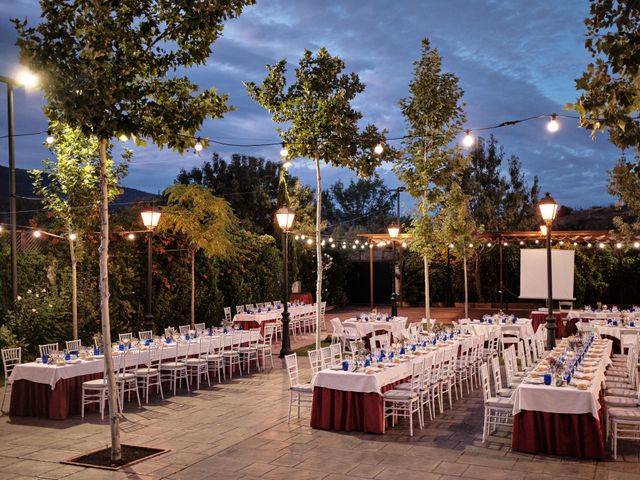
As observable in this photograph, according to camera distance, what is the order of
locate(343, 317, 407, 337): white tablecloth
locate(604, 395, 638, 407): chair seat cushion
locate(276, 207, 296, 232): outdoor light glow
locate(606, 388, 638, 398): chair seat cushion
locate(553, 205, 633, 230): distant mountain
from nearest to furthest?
locate(604, 395, 638, 407): chair seat cushion < locate(606, 388, 638, 398): chair seat cushion < locate(276, 207, 296, 232): outdoor light glow < locate(343, 317, 407, 337): white tablecloth < locate(553, 205, 633, 230): distant mountain

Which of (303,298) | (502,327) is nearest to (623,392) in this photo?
(502,327)

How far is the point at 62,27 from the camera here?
Result: 23.2 feet

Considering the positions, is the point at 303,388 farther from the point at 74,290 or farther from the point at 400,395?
the point at 74,290

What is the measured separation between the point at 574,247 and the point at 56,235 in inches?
724

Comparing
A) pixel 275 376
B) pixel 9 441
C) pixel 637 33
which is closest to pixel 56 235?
pixel 275 376

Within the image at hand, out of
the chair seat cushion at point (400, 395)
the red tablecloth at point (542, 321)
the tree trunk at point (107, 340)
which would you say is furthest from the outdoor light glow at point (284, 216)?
the red tablecloth at point (542, 321)

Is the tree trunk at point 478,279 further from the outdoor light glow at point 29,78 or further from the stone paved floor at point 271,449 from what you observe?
the outdoor light glow at point 29,78

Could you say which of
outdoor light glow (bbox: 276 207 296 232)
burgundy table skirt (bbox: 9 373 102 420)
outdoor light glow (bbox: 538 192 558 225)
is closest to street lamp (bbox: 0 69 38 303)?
burgundy table skirt (bbox: 9 373 102 420)

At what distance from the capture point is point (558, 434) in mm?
7672

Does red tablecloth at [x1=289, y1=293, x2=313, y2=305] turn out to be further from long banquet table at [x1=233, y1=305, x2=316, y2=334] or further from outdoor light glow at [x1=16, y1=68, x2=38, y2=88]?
outdoor light glow at [x1=16, y1=68, x2=38, y2=88]

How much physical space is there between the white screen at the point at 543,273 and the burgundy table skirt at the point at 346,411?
609 inches

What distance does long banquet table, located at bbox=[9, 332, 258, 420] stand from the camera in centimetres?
989

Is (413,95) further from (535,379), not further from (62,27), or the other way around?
(62,27)

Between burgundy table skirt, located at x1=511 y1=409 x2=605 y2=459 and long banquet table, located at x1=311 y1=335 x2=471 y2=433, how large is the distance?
5.89 ft
